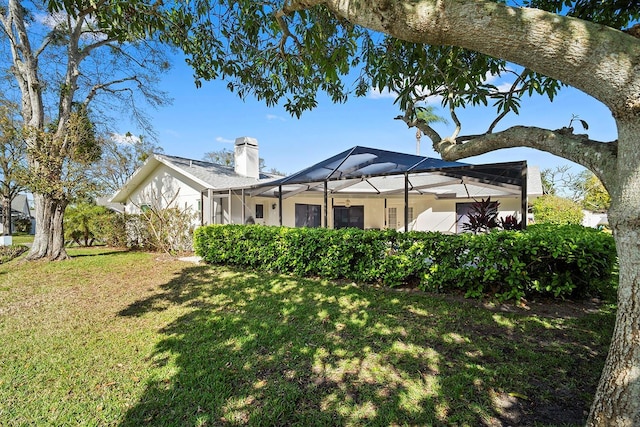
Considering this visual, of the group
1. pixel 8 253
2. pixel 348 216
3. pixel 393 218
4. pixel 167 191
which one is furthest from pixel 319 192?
pixel 8 253

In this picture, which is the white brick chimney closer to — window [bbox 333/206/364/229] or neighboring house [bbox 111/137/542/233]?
neighboring house [bbox 111/137/542/233]

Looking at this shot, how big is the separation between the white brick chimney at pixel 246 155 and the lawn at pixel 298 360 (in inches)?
402

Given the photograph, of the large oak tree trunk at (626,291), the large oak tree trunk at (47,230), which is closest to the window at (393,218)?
the large oak tree trunk at (47,230)

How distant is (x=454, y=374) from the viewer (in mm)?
2965

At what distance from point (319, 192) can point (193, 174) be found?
549cm

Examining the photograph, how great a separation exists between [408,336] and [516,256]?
255 centimetres

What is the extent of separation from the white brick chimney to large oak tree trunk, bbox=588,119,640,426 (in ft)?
48.4

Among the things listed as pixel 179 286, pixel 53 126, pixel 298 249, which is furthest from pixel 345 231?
pixel 53 126

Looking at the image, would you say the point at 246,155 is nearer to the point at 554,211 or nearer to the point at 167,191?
the point at 167,191

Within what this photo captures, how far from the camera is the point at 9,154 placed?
735 inches

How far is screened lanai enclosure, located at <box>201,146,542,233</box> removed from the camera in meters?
6.79

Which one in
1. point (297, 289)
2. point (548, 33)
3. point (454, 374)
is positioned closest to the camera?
point (548, 33)

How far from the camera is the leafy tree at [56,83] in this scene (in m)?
10.1

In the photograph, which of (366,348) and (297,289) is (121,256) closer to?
(297,289)
